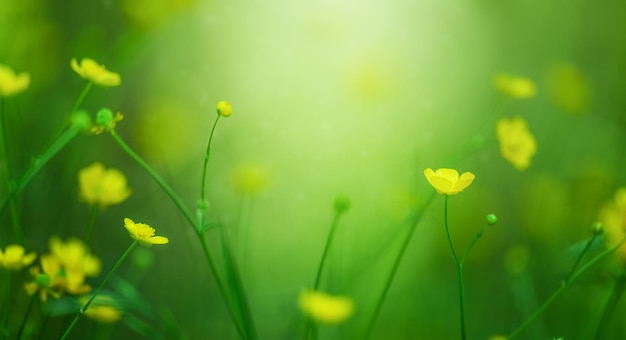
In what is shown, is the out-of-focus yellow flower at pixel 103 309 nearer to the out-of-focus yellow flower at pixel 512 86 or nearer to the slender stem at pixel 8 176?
→ the slender stem at pixel 8 176

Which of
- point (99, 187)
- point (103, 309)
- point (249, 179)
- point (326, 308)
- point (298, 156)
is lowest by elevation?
point (326, 308)

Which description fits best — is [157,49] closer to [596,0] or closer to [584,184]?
[584,184]

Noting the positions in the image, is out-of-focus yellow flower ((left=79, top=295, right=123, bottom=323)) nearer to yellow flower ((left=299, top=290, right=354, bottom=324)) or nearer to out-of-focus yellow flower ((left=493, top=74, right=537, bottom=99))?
yellow flower ((left=299, top=290, right=354, bottom=324))

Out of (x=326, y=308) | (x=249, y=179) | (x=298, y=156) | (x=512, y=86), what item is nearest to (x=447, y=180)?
(x=326, y=308)

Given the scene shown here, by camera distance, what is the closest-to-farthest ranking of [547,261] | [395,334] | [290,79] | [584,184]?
[395,334] → [547,261] → [290,79] → [584,184]

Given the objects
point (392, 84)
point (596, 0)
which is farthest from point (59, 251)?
point (596, 0)

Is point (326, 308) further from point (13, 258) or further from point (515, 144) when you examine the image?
point (515, 144)
